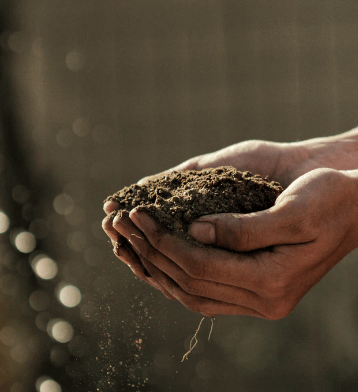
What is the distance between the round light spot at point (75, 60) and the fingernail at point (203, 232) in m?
2.81

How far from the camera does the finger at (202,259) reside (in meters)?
1.48

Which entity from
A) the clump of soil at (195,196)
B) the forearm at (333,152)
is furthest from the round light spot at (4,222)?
the forearm at (333,152)

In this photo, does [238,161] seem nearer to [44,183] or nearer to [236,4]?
[236,4]

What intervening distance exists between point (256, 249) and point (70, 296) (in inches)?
103

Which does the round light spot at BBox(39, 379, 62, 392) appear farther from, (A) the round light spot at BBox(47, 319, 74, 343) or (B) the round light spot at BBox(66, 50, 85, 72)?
(B) the round light spot at BBox(66, 50, 85, 72)

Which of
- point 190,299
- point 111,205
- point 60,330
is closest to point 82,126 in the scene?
point 60,330

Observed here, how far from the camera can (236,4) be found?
3.49 meters

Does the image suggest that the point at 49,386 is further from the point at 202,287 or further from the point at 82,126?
the point at 202,287

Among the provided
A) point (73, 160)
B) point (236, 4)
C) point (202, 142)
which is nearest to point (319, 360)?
point (202, 142)

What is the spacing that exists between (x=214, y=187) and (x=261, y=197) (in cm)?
23

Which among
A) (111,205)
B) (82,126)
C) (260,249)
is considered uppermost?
(82,126)

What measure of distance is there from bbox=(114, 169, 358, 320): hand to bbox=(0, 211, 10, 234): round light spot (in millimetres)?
2663

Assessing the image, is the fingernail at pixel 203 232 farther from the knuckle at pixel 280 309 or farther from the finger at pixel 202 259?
the knuckle at pixel 280 309

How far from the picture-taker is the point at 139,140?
12.3 ft
